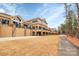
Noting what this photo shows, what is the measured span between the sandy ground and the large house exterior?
0.07 metres

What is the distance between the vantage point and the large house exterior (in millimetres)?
2404

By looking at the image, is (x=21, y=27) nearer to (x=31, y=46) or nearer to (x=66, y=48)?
(x=31, y=46)

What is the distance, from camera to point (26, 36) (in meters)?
2.44

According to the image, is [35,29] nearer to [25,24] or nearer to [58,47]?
[25,24]

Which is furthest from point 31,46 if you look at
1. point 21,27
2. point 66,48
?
point 66,48

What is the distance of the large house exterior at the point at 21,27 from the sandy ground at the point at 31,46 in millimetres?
68

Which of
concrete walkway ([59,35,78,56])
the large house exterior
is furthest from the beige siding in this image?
concrete walkway ([59,35,78,56])

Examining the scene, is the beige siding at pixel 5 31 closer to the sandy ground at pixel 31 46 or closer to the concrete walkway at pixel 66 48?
the sandy ground at pixel 31 46

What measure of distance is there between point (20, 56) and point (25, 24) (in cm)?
39

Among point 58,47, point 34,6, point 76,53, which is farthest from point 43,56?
point 34,6

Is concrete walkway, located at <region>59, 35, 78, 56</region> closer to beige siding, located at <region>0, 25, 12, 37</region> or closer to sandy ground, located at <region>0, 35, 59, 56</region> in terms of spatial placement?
sandy ground, located at <region>0, 35, 59, 56</region>

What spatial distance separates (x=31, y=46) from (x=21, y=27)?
26 cm

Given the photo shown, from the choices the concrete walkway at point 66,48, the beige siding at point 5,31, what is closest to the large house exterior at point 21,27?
the beige siding at point 5,31

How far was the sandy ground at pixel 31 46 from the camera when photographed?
93.4 inches
